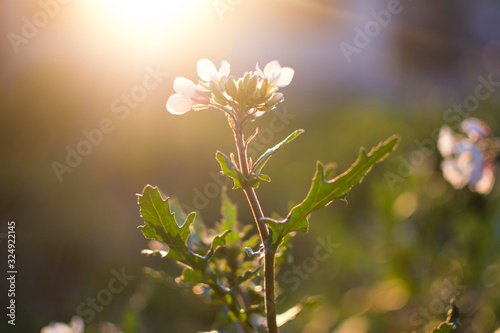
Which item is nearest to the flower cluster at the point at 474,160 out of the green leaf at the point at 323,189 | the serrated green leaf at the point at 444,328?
the serrated green leaf at the point at 444,328

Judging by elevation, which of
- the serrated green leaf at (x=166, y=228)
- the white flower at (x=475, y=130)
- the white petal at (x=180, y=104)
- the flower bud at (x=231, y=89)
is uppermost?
the white petal at (x=180, y=104)

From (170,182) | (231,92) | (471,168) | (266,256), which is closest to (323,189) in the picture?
(266,256)

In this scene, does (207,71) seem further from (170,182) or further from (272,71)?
(170,182)

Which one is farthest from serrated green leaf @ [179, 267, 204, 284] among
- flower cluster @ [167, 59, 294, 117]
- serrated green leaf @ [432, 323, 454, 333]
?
serrated green leaf @ [432, 323, 454, 333]

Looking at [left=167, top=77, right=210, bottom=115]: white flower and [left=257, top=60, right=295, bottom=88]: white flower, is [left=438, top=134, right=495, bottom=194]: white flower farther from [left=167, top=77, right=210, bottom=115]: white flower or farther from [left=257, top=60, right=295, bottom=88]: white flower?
[left=167, top=77, right=210, bottom=115]: white flower

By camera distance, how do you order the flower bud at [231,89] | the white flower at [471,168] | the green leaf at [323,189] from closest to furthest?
the green leaf at [323,189], the flower bud at [231,89], the white flower at [471,168]

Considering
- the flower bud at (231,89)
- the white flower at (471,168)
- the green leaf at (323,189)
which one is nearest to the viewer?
the green leaf at (323,189)

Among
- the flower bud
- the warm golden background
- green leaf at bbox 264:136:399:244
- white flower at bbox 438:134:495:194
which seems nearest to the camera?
green leaf at bbox 264:136:399:244

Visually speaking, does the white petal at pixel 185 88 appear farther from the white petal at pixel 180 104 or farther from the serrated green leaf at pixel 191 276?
the serrated green leaf at pixel 191 276
